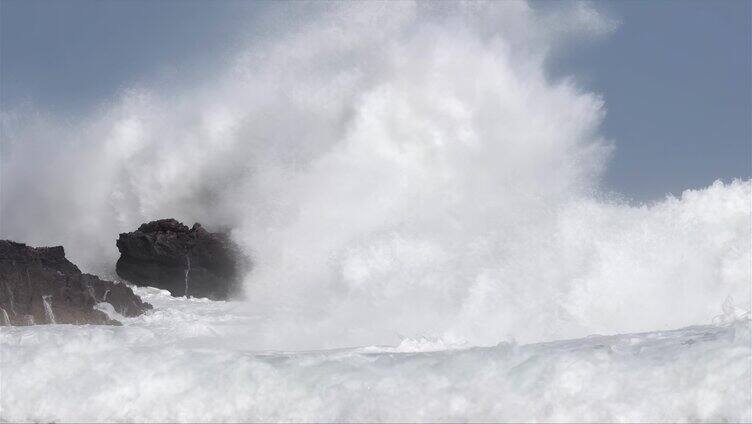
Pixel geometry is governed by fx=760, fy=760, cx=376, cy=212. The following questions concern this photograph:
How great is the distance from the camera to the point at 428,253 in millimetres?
17688

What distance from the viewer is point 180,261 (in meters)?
21.6

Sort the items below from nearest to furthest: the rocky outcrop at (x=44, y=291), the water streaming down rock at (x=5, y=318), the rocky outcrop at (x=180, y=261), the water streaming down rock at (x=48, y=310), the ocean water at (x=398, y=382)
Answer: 1. the ocean water at (x=398, y=382)
2. the water streaming down rock at (x=5, y=318)
3. the rocky outcrop at (x=44, y=291)
4. the water streaming down rock at (x=48, y=310)
5. the rocky outcrop at (x=180, y=261)

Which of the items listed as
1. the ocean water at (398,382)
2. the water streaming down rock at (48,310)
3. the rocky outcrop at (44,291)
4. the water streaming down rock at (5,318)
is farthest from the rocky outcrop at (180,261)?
the ocean water at (398,382)

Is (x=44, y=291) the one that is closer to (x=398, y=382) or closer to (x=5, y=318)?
(x=5, y=318)

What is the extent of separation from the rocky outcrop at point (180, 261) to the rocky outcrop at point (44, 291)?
6.25 m

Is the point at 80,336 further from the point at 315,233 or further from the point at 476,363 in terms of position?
the point at 315,233


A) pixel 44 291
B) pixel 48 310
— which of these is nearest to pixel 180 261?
pixel 44 291

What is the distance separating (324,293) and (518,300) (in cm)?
569

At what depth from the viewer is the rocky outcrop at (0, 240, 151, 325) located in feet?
40.7

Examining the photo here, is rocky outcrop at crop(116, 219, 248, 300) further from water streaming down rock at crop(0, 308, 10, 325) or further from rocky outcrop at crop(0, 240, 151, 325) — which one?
water streaming down rock at crop(0, 308, 10, 325)

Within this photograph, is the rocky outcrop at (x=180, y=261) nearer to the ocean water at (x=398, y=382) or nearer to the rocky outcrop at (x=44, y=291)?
the rocky outcrop at (x=44, y=291)

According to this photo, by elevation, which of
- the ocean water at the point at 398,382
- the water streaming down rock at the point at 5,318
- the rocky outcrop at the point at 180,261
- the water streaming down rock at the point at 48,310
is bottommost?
the ocean water at the point at 398,382

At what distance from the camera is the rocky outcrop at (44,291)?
1241 cm

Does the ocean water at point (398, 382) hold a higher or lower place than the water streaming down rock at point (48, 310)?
lower
